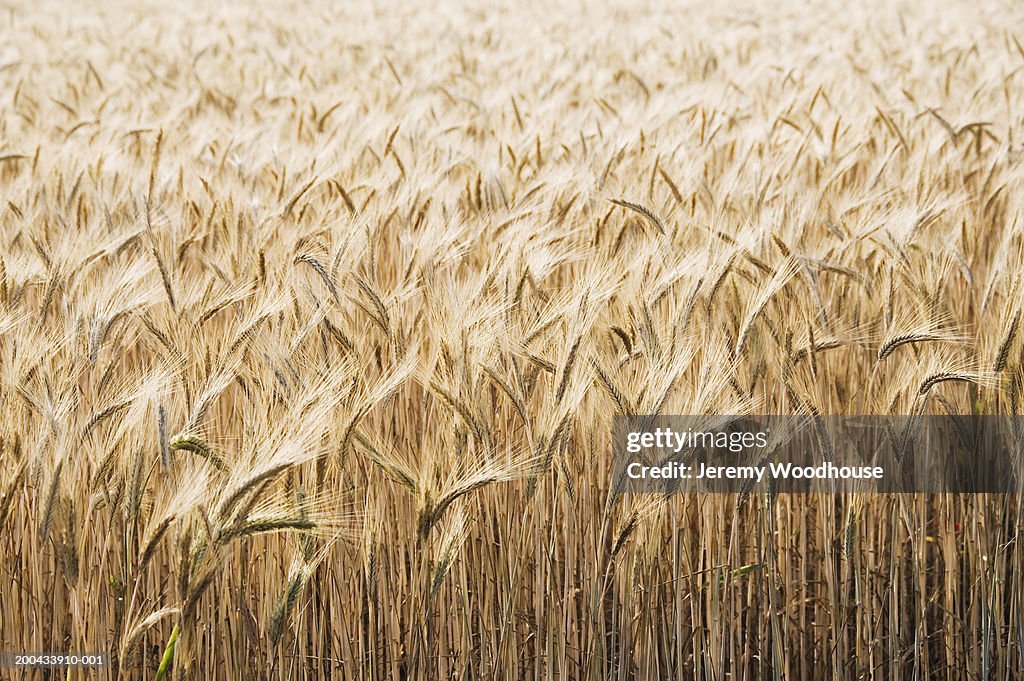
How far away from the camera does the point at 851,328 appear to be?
186 centimetres

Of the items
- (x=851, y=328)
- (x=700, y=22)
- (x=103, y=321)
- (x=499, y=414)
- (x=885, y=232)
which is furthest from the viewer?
(x=700, y=22)

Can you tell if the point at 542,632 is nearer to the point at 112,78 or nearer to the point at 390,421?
the point at 390,421

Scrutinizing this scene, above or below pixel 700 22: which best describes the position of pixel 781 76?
below

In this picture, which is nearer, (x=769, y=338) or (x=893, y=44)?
(x=769, y=338)

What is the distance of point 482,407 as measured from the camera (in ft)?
4.82

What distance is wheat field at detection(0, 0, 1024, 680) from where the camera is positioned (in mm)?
1349

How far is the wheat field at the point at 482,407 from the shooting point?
4.42ft

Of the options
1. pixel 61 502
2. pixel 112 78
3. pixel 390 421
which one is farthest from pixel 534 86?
pixel 61 502

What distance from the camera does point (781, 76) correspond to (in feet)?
16.0

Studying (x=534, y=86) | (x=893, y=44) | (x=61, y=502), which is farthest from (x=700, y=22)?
(x=61, y=502)

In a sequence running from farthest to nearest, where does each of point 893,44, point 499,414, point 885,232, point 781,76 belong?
point 893,44 < point 781,76 < point 885,232 < point 499,414

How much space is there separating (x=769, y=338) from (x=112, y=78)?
513cm

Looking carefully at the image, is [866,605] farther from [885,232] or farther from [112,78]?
[112,78]

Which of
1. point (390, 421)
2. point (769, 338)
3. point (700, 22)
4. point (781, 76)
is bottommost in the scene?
point (390, 421)
